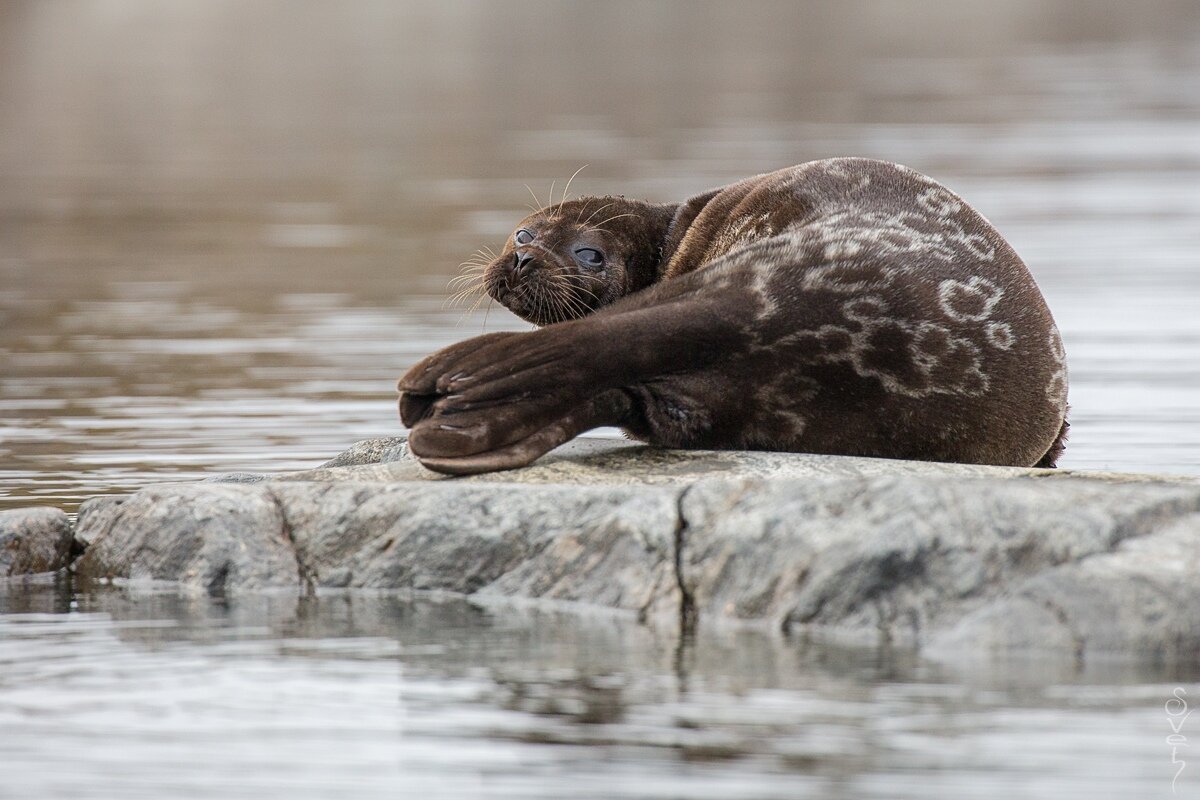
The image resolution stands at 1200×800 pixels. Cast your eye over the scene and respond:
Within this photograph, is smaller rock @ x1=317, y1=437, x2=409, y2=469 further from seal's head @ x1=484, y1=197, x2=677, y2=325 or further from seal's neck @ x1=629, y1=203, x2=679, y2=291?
seal's neck @ x1=629, y1=203, x2=679, y2=291

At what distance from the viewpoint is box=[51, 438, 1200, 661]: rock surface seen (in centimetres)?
566

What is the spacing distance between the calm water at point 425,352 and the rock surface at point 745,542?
231 mm

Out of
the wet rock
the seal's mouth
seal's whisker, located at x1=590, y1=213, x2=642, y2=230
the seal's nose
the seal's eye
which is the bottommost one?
the wet rock

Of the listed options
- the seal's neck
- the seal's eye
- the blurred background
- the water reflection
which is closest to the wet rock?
the water reflection

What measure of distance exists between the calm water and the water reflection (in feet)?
0.04

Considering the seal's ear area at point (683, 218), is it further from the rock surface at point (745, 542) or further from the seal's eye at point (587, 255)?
the rock surface at point (745, 542)

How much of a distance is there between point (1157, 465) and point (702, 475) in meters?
2.96

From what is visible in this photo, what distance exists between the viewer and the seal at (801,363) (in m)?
6.93

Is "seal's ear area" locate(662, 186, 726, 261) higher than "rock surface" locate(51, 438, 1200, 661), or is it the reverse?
"seal's ear area" locate(662, 186, 726, 261)

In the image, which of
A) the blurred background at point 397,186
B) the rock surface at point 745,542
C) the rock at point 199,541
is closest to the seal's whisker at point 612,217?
the rock surface at point 745,542

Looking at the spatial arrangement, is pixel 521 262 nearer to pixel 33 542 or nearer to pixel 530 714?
pixel 33 542

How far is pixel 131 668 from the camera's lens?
5.54 m

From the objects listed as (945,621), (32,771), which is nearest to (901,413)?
(945,621)

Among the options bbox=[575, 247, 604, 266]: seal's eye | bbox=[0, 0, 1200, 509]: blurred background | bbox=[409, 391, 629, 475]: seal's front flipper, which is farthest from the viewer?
bbox=[0, 0, 1200, 509]: blurred background
